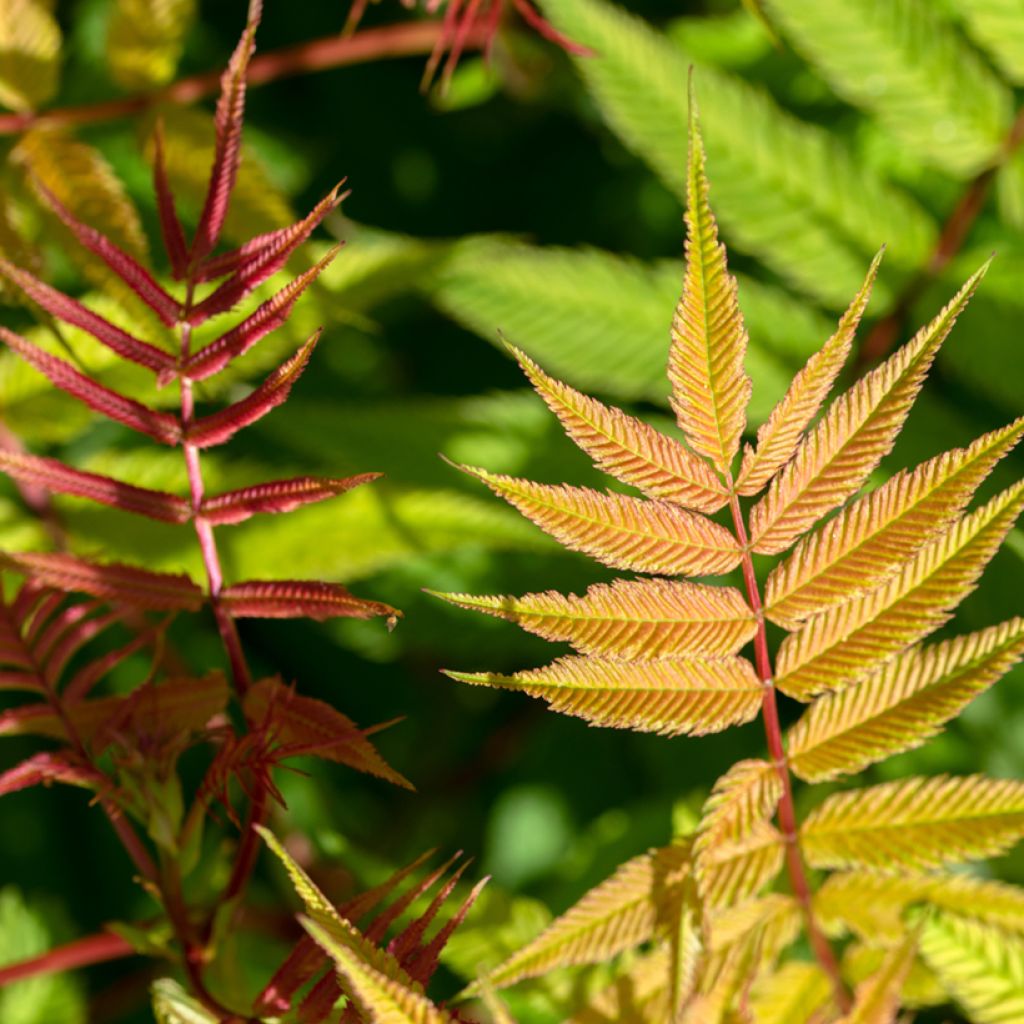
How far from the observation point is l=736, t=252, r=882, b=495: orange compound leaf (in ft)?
1.91

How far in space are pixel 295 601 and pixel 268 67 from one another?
812mm

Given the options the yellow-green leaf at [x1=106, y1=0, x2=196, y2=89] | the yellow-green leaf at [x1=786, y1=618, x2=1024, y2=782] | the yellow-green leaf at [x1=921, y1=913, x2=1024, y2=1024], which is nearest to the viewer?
the yellow-green leaf at [x1=786, y1=618, x2=1024, y2=782]

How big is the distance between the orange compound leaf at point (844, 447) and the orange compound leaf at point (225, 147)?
13.9 inches

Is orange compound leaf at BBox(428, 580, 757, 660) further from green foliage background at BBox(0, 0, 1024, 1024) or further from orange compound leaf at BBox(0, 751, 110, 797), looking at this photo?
green foliage background at BBox(0, 0, 1024, 1024)

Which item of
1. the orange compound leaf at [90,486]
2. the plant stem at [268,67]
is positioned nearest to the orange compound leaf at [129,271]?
the orange compound leaf at [90,486]

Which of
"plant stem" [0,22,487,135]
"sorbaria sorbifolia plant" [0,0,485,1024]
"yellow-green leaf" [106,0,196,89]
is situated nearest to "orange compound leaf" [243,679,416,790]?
"sorbaria sorbifolia plant" [0,0,485,1024]

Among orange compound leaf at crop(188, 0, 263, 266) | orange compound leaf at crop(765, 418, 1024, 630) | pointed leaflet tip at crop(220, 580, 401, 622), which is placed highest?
orange compound leaf at crop(188, 0, 263, 266)

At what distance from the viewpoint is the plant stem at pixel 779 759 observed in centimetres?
63

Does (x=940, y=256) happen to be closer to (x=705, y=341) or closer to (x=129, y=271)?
(x=705, y=341)

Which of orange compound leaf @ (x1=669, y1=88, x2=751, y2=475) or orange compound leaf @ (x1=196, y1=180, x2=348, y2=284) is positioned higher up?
orange compound leaf @ (x1=196, y1=180, x2=348, y2=284)

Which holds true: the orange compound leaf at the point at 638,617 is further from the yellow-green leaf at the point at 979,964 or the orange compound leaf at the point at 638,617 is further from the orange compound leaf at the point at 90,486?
the yellow-green leaf at the point at 979,964

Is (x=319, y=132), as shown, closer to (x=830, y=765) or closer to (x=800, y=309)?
(x=800, y=309)

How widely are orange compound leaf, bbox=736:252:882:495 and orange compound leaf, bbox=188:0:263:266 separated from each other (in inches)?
13.1

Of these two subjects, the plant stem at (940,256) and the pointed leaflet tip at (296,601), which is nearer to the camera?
the pointed leaflet tip at (296,601)
